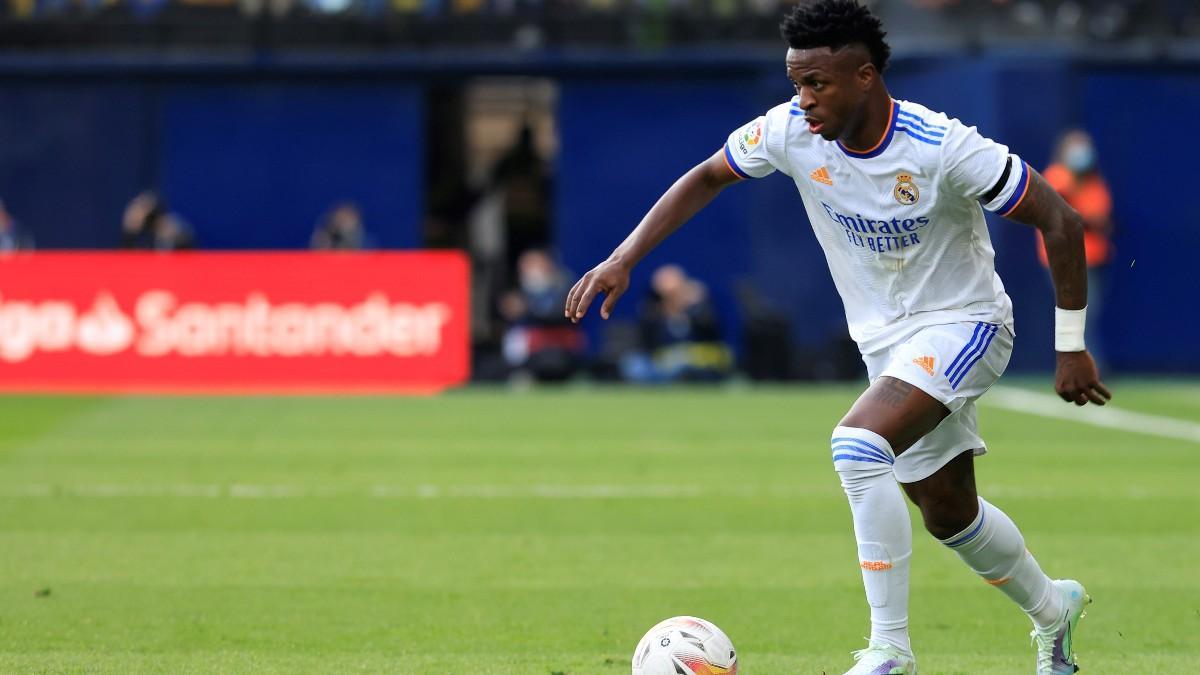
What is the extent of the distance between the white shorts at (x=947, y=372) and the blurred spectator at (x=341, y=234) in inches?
673

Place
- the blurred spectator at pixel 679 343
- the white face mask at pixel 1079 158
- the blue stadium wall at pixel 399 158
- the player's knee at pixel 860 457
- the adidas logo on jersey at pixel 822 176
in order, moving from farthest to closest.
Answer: the blue stadium wall at pixel 399 158 → the blurred spectator at pixel 679 343 → the white face mask at pixel 1079 158 → the adidas logo on jersey at pixel 822 176 → the player's knee at pixel 860 457

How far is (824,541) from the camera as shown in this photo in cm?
863

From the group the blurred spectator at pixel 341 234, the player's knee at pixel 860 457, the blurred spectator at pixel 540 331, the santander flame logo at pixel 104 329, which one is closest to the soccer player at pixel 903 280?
the player's knee at pixel 860 457

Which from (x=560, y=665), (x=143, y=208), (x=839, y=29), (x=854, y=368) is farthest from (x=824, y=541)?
(x=143, y=208)

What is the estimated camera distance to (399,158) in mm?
23516

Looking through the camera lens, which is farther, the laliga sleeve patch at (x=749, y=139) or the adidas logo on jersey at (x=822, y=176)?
the laliga sleeve patch at (x=749, y=139)

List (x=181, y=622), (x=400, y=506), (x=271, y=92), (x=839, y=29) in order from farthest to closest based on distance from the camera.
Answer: (x=271, y=92)
(x=400, y=506)
(x=181, y=622)
(x=839, y=29)

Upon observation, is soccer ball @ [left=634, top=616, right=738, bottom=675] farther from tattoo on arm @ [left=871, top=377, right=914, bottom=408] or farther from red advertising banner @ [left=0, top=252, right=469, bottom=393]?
red advertising banner @ [left=0, top=252, right=469, bottom=393]

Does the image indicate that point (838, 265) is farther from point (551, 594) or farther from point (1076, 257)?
point (551, 594)

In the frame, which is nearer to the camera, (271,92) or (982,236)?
(982,236)

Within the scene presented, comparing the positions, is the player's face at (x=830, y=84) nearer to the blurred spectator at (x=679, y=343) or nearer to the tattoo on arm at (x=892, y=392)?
the tattoo on arm at (x=892, y=392)

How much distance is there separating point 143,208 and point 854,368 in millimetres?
8935

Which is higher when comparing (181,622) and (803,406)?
(181,622)

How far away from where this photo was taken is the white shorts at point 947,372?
5.24 m
